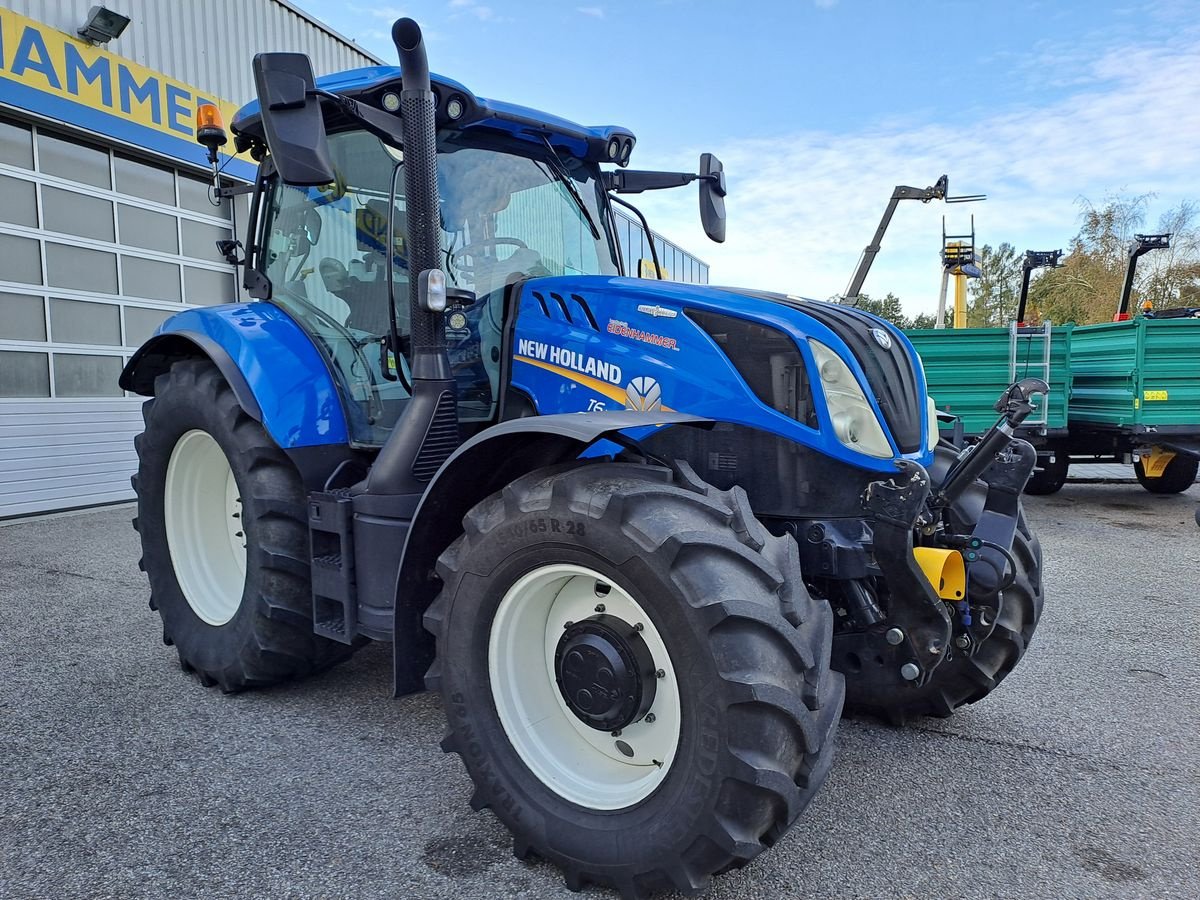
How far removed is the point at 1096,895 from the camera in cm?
210

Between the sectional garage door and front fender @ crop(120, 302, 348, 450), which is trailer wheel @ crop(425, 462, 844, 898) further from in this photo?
the sectional garage door

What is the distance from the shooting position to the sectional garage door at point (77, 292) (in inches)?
305

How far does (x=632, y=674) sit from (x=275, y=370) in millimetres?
1946

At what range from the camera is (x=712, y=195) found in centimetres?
369

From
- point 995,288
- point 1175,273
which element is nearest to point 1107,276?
point 1175,273

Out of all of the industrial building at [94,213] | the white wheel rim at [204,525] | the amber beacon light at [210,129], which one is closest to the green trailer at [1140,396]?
the white wheel rim at [204,525]

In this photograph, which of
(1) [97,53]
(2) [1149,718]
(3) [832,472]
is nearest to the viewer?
(3) [832,472]

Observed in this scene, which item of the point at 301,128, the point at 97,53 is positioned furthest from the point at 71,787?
the point at 97,53

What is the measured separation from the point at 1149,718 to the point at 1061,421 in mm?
6123

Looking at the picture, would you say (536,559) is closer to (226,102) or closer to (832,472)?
(832,472)

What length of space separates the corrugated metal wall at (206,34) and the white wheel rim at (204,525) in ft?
21.0

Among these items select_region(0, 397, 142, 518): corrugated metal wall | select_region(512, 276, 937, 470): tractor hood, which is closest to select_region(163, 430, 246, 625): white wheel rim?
select_region(512, 276, 937, 470): tractor hood

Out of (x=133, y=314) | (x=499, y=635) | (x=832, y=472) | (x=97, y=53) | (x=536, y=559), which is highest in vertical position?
(x=97, y=53)

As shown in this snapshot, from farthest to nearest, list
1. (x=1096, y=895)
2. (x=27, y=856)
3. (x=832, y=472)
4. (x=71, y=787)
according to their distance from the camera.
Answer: (x=71, y=787) → (x=832, y=472) → (x=27, y=856) → (x=1096, y=895)
